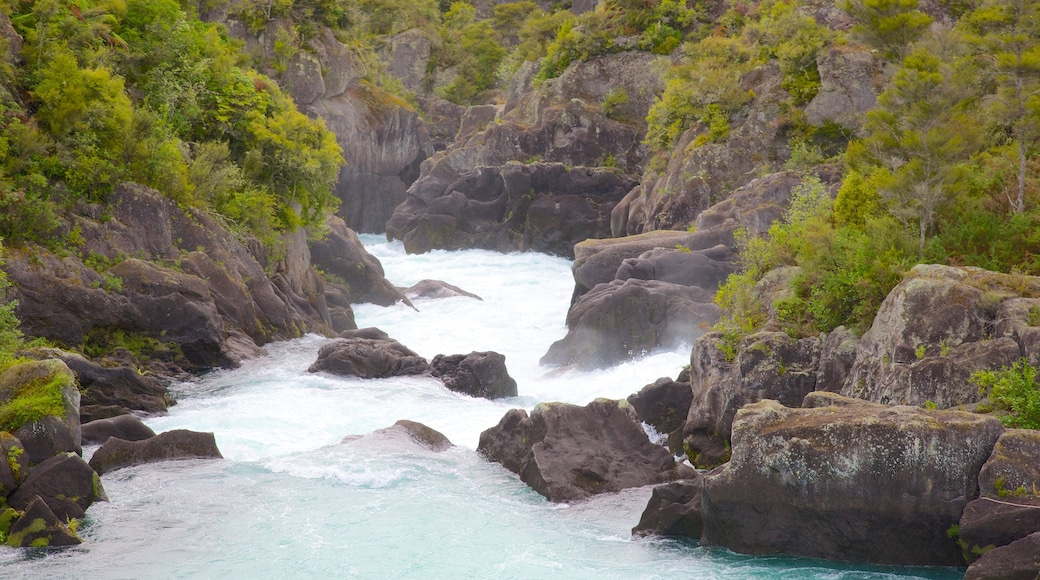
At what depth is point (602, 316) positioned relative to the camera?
2797cm

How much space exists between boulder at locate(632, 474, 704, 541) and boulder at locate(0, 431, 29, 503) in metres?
9.18

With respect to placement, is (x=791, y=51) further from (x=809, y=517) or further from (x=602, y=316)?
(x=809, y=517)

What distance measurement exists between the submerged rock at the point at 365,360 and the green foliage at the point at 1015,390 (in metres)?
15.0

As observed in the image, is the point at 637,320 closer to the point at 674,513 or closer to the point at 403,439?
the point at 403,439

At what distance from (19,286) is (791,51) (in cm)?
2861

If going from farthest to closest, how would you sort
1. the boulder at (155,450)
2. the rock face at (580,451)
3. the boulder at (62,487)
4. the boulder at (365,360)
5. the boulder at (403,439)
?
the boulder at (365,360) < the boulder at (403,439) < the boulder at (155,450) < the rock face at (580,451) < the boulder at (62,487)

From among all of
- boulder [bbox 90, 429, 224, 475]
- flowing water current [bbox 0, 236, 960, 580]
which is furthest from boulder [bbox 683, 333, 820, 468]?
boulder [bbox 90, 429, 224, 475]

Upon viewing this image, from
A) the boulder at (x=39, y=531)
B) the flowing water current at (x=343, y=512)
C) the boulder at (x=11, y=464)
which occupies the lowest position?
the flowing water current at (x=343, y=512)

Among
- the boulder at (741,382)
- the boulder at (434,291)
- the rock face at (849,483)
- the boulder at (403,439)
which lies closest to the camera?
the rock face at (849,483)

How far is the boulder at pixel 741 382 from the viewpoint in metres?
16.6

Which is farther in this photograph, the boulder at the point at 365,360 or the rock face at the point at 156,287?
the boulder at the point at 365,360

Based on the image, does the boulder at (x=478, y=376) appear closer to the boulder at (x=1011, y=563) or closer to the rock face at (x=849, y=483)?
the rock face at (x=849, y=483)

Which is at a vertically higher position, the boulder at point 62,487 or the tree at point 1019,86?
the tree at point 1019,86

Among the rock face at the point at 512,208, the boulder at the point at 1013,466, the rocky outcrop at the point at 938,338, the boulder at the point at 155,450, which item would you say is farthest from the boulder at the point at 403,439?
the rock face at the point at 512,208
